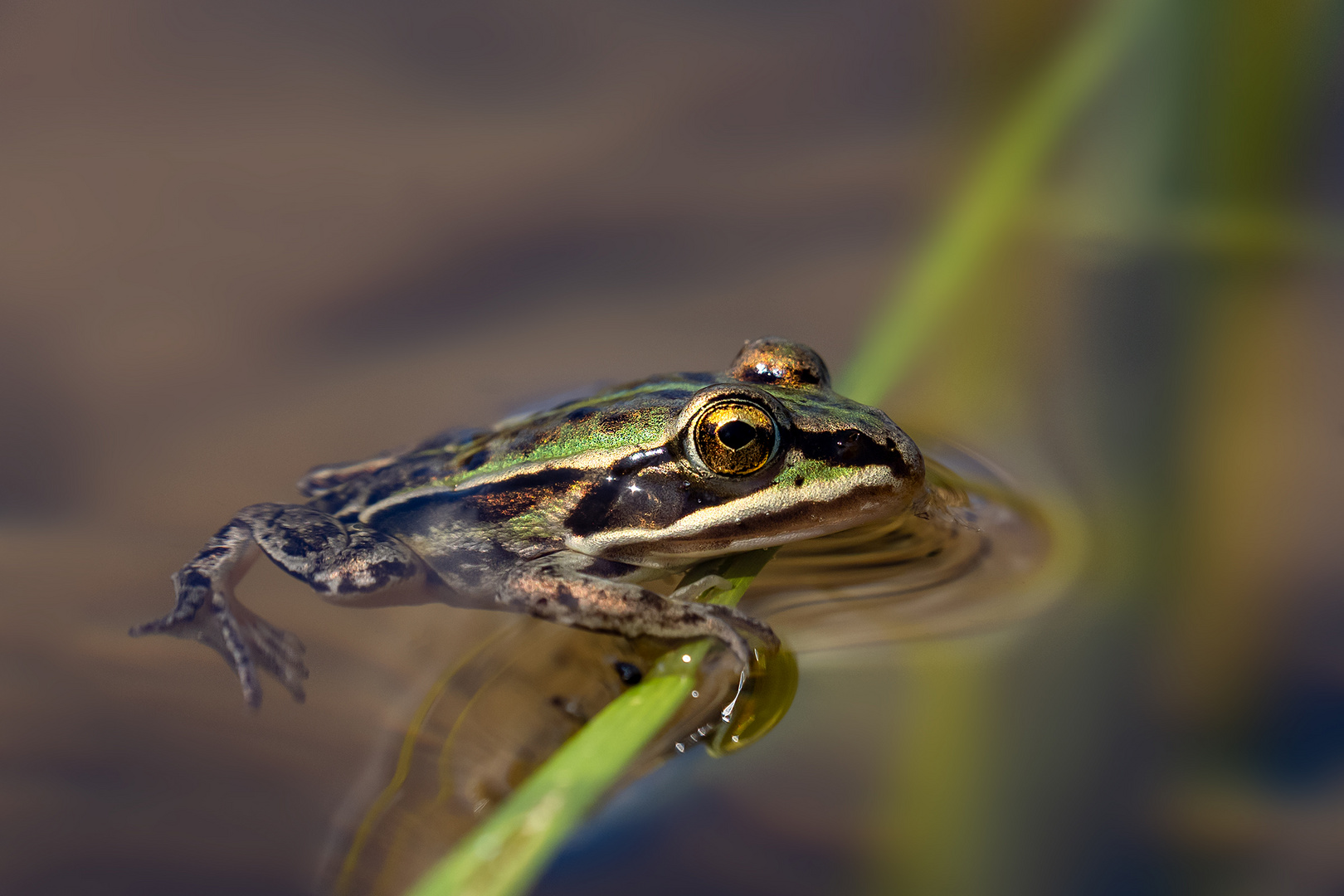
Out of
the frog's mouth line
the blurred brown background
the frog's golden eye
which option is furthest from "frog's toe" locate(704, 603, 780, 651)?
the frog's golden eye

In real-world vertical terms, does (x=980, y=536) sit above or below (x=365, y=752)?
above

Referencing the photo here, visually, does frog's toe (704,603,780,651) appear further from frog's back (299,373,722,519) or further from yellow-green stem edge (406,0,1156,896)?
frog's back (299,373,722,519)

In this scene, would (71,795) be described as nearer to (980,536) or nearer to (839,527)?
(839,527)

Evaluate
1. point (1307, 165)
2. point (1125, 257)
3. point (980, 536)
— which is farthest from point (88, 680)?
point (1307, 165)

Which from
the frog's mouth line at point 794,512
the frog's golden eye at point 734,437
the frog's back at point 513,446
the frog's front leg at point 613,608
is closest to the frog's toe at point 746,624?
the frog's front leg at point 613,608

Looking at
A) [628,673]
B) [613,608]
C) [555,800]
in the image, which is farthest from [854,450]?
[555,800]
